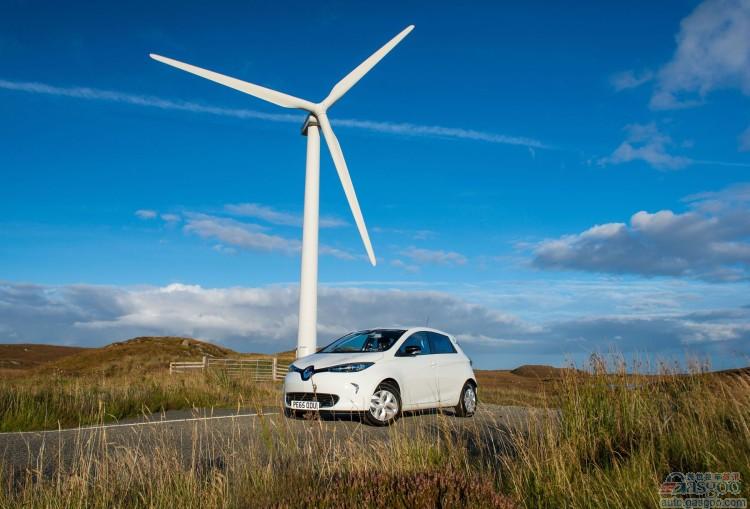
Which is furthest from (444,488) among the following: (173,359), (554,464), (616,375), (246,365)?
(173,359)

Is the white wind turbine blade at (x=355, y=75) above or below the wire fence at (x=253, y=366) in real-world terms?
above

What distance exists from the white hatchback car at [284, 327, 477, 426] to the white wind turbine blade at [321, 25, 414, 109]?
12.4 m

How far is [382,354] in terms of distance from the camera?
11219 millimetres

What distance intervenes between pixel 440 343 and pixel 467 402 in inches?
53.5

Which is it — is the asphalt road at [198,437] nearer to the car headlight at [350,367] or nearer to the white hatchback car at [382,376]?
the white hatchback car at [382,376]

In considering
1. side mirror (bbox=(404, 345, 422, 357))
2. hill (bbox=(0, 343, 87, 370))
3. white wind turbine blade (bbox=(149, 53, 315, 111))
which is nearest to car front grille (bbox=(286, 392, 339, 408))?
side mirror (bbox=(404, 345, 422, 357))

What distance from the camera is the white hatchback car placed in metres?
10.7

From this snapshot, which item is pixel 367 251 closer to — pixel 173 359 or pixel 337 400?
pixel 337 400

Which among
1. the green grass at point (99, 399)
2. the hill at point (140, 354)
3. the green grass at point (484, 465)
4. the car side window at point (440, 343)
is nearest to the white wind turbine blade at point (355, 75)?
the green grass at point (99, 399)

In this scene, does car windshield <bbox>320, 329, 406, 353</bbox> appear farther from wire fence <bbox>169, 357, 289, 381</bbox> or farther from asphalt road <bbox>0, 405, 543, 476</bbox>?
wire fence <bbox>169, 357, 289, 381</bbox>

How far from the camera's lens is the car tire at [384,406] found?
35.4 feet

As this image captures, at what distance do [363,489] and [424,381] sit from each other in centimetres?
736

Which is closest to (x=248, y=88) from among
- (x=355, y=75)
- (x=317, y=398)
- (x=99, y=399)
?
(x=355, y=75)

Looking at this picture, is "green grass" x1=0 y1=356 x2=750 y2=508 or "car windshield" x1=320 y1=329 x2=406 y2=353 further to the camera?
"car windshield" x1=320 y1=329 x2=406 y2=353
